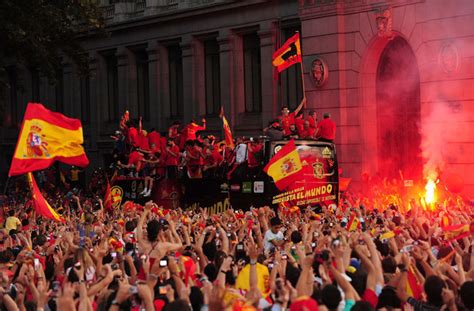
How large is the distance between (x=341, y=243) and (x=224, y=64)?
25.8 meters

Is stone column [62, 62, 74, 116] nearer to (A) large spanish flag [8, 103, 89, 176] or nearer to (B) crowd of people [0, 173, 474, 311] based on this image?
(A) large spanish flag [8, 103, 89, 176]

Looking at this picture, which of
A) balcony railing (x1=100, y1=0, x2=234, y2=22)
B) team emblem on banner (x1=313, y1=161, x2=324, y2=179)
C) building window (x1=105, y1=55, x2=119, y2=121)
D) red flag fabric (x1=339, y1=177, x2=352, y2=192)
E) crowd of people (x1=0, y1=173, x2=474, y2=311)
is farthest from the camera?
building window (x1=105, y1=55, x2=119, y2=121)

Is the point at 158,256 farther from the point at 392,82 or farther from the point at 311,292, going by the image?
the point at 392,82

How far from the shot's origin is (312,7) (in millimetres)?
30297

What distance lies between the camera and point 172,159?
2620 cm

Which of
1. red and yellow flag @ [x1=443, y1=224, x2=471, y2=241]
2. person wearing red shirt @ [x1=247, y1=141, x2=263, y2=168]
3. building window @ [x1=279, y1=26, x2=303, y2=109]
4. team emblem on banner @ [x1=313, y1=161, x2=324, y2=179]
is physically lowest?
red and yellow flag @ [x1=443, y1=224, x2=471, y2=241]

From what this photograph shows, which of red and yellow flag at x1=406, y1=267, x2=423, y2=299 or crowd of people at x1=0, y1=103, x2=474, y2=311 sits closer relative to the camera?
crowd of people at x1=0, y1=103, x2=474, y2=311

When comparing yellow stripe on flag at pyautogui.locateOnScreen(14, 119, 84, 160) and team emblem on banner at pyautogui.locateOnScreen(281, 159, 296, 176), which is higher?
yellow stripe on flag at pyautogui.locateOnScreen(14, 119, 84, 160)

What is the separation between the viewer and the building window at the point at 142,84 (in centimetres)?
4162

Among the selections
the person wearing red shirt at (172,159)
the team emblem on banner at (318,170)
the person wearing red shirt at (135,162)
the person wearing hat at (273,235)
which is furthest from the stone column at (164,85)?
the person wearing hat at (273,235)

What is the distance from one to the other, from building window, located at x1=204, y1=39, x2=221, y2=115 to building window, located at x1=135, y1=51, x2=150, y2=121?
157 inches

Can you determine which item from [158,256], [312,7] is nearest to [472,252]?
[158,256]

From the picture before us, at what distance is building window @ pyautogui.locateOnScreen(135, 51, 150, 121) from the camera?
137 ft

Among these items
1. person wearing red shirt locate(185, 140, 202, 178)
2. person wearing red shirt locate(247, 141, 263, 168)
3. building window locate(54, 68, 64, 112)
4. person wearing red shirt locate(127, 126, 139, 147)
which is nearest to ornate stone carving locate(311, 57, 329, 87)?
person wearing red shirt locate(127, 126, 139, 147)
